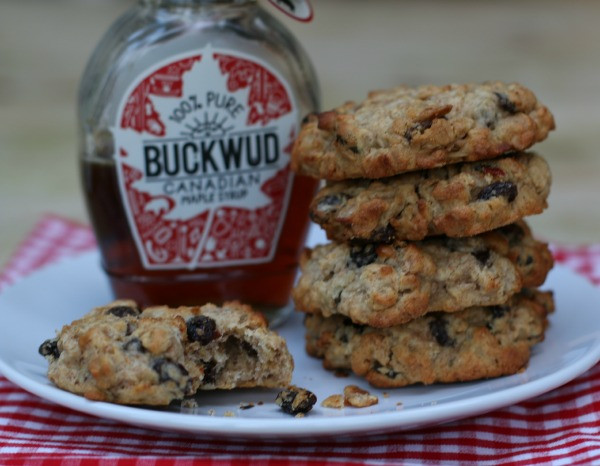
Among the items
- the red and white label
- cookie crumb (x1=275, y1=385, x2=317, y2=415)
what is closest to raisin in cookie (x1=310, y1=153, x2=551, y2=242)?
cookie crumb (x1=275, y1=385, x2=317, y2=415)

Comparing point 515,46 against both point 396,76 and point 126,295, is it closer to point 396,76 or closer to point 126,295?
point 396,76

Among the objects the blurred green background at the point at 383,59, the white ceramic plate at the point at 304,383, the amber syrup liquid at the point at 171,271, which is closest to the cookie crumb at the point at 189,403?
the white ceramic plate at the point at 304,383

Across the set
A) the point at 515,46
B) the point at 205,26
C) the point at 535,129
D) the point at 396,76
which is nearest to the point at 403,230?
the point at 535,129

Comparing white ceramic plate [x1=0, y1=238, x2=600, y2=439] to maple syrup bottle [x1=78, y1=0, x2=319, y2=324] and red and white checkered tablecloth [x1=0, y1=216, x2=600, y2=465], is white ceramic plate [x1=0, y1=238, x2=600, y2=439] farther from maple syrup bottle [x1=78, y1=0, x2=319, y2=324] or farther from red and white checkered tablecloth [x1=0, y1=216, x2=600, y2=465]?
maple syrup bottle [x1=78, y1=0, x2=319, y2=324]


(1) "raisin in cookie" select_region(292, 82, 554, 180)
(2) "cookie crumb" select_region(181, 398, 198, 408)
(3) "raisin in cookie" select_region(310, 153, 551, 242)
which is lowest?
(2) "cookie crumb" select_region(181, 398, 198, 408)

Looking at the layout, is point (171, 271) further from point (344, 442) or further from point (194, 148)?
point (344, 442)
